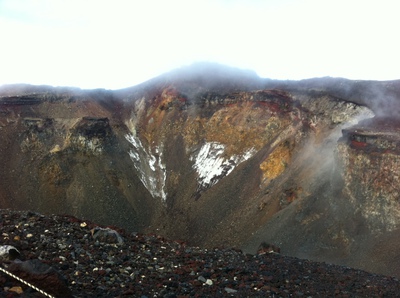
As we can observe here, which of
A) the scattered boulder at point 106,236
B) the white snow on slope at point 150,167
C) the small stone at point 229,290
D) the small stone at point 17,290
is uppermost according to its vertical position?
the small stone at point 17,290

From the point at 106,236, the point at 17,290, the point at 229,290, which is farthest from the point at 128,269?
the point at 17,290

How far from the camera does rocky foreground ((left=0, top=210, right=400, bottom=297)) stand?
814 cm

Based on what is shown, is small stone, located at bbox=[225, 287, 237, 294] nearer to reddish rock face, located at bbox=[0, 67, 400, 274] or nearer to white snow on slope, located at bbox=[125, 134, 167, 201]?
reddish rock face, located at bbox=[0, 67, 400, 274]

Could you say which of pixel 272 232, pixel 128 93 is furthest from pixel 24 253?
pixel 128 93

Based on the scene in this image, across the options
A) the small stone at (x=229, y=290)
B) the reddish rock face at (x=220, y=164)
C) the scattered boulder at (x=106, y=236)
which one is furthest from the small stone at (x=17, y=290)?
the reddish rock face at (x=220, y=164)

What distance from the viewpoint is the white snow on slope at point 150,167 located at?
5952 cm

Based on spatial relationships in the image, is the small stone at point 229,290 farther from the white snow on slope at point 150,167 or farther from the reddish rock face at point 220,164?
the white snow on slope at point 150,167

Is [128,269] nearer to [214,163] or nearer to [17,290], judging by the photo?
[17,290]

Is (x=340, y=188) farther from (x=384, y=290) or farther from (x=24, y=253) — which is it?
(x=24, y=253)

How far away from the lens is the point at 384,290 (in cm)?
1434

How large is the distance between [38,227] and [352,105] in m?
48.4

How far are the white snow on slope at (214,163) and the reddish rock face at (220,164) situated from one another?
18 cm

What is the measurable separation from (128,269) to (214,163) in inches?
1962

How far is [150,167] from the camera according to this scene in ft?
208
